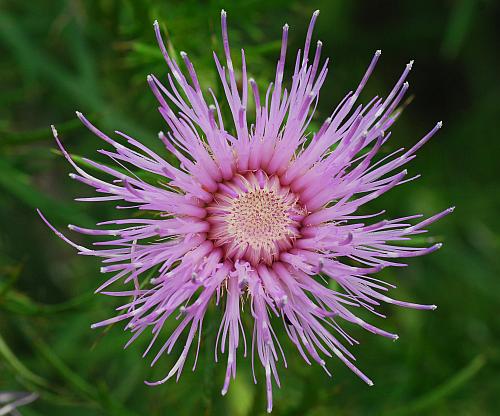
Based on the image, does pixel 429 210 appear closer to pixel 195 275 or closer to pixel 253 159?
pixel 253 159

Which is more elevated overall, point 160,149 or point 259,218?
point 160,149

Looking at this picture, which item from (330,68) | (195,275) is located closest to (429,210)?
(330,68)

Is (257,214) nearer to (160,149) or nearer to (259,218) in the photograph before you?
(259,218)

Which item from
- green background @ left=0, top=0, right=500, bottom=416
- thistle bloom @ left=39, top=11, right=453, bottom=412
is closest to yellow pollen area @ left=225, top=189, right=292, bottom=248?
thistle bloom @ left=39, top=11, right=453, bottom=412

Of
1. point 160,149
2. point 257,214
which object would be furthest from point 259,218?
point 160,149

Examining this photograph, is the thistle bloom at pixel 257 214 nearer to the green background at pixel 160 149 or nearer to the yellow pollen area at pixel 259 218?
the yellow pollen area at pixel 259 218
